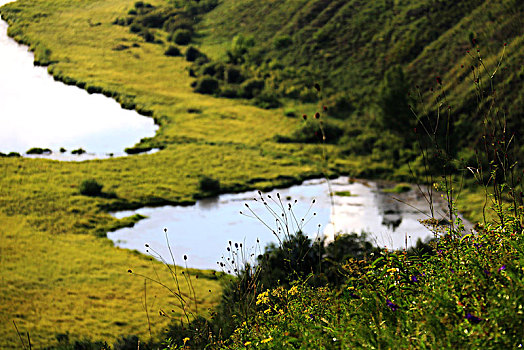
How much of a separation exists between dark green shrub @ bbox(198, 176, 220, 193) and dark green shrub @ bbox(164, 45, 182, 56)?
33.0 m

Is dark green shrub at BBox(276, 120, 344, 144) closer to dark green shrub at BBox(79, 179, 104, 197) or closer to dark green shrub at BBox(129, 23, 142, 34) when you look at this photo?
dark green shrub at BBox(79, 179, 104, 197)

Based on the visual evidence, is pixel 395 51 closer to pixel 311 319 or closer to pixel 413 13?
pixel 413 13

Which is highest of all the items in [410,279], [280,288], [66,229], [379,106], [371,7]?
[371,7]

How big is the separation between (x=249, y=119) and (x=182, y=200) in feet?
52.3

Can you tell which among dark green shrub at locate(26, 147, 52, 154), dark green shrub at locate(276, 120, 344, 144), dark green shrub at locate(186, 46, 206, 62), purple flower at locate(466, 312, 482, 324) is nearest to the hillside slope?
dark green shrub at locate(186, 46, 206, 62)

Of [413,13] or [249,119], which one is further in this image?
[413,13]

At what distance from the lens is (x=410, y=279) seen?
510cm

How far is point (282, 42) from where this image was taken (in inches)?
2323

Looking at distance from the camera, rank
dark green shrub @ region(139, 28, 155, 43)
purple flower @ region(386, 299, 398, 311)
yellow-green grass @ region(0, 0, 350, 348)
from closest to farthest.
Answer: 1. purple flower @ region(386, 299, 398, 311)
2. yellow-green grass @ region(0, 0, 350, 348)
3. dark green shrub @ region(139, 28, 155, 43)

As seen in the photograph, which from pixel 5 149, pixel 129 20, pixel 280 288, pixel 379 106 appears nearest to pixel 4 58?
pixel 129 20

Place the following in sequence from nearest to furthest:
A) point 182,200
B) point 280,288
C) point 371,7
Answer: point 280,288
point 182,200
point 371,7

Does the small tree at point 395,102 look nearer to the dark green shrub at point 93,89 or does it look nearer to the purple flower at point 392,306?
the dark green shrub at point 93,89

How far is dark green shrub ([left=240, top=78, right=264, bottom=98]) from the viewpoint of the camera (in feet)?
170

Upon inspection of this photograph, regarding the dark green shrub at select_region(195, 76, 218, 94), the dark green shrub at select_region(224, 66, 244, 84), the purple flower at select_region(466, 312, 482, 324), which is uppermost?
the purple flower at select_region(466, 312, 482, 324)
